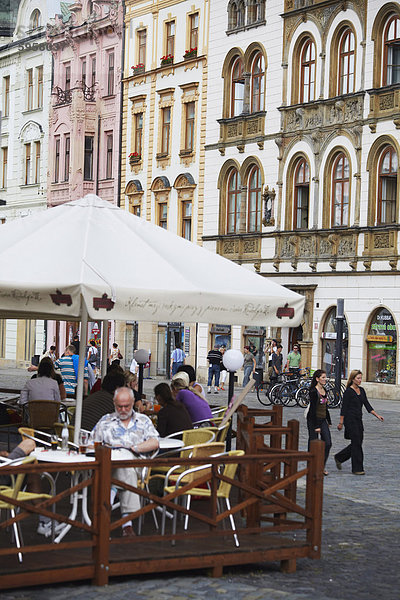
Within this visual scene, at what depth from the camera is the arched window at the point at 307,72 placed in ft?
145

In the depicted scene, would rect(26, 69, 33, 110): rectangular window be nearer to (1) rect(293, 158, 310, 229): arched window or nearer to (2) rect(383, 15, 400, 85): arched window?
(1) rect(293, 158, 310, 229): arched window

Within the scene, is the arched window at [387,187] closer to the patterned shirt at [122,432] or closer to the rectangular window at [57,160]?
the rectangular window at [57,160]

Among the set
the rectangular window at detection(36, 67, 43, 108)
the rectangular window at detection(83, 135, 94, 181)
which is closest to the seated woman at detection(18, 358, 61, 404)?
the rectangular window at detection(83, 135, 94, 181)

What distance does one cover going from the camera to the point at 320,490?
431 inches

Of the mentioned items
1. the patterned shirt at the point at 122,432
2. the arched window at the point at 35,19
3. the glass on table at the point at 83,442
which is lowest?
the glass on table at the point at 83,442

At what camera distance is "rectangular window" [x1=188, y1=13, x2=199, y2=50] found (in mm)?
51594

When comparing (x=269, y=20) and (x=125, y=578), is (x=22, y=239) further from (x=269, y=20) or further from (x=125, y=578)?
(x=269, y=20)

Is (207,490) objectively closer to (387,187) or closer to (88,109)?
(387,187)

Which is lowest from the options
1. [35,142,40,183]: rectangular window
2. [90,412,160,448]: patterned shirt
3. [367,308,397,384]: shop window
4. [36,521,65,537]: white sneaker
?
[36,521,65,537]: white sneaker

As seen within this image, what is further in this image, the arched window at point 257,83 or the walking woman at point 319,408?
the arched window at point 257,83

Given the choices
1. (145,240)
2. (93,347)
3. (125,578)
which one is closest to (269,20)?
(93,347)

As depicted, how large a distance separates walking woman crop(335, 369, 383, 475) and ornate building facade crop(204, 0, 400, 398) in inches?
826

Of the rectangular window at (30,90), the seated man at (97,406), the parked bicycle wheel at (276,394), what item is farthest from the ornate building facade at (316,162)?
the seated man at (97,406)

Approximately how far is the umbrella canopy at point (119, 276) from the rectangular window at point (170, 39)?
41.2 m
